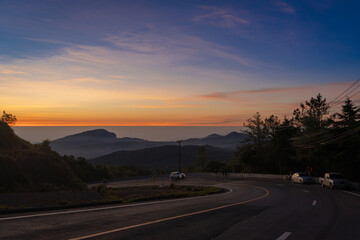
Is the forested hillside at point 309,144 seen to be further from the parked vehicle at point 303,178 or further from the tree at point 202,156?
the tree at point 202,156

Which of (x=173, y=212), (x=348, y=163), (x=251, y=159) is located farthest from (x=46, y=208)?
(x=251, y=159)

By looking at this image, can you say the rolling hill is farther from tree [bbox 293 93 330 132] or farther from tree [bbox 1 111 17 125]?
tree [bbox 293 93 330 132]

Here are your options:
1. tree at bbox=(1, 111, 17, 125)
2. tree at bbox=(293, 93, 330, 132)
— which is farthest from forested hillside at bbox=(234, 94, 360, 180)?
tree at bbox=(1, 111, 17, 125)

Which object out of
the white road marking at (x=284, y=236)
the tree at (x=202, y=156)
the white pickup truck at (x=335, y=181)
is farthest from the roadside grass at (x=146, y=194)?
the tree at (x=202, y=156)

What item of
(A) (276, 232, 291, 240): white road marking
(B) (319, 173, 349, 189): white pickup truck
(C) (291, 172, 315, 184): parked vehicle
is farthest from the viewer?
(C) (291, 172, 315, 184): parked vehicle

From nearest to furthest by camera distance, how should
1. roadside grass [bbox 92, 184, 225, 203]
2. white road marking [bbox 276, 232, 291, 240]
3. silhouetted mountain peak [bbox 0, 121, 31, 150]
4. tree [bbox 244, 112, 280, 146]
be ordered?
white road marking [bbox 276, 232, 291, 240], roadside grass [bbox 92, 184, 225, 203], silhouetted mountain peak [bbox 0, 121, 31, 150], tree [bbox 244, 112, 280, 146]

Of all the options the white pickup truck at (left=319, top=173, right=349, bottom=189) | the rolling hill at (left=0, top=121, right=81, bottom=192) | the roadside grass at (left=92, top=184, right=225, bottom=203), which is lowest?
the roadside grass at (left=92, top=184, right=225, bottom=203)

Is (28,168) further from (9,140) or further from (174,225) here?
(174,225)

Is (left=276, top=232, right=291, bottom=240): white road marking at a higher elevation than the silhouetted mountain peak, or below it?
below

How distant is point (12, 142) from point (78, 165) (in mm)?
48102

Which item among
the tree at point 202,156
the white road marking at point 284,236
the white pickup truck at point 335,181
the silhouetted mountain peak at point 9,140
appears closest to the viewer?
the white road marking at point 284,236

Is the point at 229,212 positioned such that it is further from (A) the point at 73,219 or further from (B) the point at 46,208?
(B) the point at 46,208

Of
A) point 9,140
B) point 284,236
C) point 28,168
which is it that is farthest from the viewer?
point 9,140

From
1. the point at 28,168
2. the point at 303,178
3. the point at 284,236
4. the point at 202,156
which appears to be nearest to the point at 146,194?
the point at 28,168
